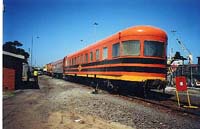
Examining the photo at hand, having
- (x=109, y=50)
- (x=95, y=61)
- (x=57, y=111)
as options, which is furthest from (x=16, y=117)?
(x=95, y=61)

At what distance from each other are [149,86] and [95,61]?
19.7ft

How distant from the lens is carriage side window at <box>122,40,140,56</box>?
12984mm

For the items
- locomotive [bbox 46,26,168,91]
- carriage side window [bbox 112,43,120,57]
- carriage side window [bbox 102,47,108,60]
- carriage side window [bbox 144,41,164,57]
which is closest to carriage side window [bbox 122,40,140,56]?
locomotive [bbox 46,26,168,91]

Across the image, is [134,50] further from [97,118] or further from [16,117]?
[16,117]

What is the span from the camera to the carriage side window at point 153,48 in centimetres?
1291

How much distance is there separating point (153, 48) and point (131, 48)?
1078mm

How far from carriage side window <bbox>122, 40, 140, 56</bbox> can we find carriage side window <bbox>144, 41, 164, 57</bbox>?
0.39 meters

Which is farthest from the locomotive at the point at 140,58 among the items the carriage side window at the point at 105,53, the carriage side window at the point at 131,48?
the carriage side window at the point at 105,53

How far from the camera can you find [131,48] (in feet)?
43.0

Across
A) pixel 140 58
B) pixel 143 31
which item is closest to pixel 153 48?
pixel 140 58

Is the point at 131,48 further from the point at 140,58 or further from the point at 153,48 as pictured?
the point at 153,48

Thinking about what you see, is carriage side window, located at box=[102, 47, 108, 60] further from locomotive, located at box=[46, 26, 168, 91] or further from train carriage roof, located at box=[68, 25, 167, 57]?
train carriage roof, located at box=[68, 25, 167, 57]

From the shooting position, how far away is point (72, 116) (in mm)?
8453

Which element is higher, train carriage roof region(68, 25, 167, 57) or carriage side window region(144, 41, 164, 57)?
train carriage roof region(68, 25, 167, 57)
